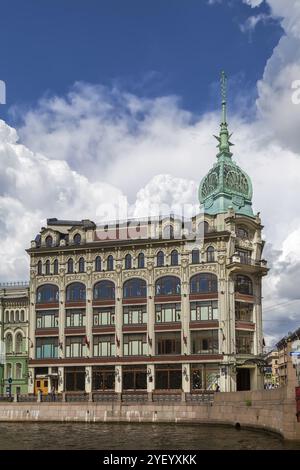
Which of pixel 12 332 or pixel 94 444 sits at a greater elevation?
pixel 12 332

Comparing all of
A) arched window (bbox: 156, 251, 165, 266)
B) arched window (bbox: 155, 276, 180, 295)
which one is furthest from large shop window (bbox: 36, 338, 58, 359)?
arched window (bbox: 156, 251, 165, 266)

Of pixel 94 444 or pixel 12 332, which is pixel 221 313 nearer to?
pixel 12 332

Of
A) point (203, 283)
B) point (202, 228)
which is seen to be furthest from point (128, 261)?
point (202, 228)

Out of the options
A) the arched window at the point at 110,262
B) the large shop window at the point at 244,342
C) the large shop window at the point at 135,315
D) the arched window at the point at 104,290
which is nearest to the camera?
the large shop window at the point at 244,342

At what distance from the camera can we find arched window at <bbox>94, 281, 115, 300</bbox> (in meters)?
93.3

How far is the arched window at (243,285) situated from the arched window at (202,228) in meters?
7.23

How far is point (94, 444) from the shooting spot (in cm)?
5288

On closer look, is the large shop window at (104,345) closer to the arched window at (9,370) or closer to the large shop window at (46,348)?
the large shop window at (46,348)

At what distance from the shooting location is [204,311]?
88.9m

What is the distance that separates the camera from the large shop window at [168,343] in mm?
89500

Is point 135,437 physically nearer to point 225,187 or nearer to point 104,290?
point 104,290

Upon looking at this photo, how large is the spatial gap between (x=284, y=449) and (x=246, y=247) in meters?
47.4

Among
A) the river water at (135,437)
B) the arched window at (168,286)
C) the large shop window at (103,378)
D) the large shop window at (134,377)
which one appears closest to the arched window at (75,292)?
the large shop window at (103,378)
